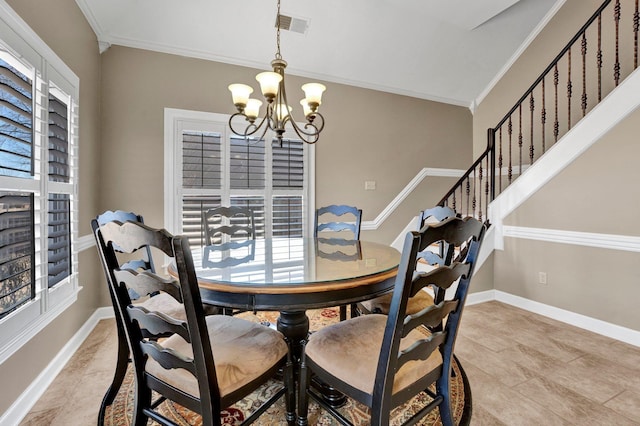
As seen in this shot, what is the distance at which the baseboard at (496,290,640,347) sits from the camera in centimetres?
241

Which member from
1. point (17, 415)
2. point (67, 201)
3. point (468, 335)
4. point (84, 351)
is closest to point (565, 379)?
point (468, 335)

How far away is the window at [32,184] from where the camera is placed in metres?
1.50

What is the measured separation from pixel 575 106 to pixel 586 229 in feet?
5.90

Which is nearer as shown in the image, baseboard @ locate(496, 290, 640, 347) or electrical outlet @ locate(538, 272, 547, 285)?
baseboard @ locate(496, 290, 640, 347)

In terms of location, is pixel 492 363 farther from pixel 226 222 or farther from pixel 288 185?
pixel 226 222

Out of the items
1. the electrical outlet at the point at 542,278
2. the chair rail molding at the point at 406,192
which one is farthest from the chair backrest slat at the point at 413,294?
the chair rail molding at the point at 406,192

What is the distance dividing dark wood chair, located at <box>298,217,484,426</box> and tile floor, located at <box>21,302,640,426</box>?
637 millimetres

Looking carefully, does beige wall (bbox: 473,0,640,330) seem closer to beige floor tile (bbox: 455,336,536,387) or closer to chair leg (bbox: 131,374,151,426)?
beige floor tile (bbox: 455,336,536,387)

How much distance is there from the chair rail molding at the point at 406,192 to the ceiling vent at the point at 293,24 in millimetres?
2299

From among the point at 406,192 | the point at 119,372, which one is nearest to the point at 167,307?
the point at 119,372

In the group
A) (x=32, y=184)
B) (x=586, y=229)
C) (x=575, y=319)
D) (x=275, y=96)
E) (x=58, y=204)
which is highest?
(x=275, y=96)

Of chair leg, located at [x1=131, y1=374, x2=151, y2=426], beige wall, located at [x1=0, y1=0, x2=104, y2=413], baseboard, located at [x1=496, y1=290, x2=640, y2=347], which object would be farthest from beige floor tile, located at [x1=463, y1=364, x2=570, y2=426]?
beige wall, located at [x1=0, y1=0, x2=104, y2=413]

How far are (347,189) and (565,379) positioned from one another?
2681 mm

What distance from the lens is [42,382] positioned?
1.78 metres
